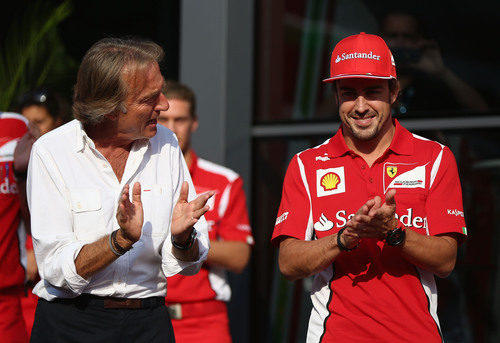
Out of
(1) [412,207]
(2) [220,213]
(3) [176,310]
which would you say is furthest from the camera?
(2) [220,213]

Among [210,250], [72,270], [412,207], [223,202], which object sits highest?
[412,207]

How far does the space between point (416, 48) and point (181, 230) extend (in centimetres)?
324

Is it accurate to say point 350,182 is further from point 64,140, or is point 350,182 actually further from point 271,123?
point 271,123

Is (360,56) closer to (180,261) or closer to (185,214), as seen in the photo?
(185,214)

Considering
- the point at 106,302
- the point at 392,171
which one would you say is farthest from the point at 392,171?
the point at 106,302

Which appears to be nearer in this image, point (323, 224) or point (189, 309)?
point (323, 224)

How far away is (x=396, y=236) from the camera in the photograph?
128 inches

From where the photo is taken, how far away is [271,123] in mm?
6398

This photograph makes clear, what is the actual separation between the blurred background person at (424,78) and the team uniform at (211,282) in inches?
59.7

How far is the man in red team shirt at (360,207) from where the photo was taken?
3400 mm

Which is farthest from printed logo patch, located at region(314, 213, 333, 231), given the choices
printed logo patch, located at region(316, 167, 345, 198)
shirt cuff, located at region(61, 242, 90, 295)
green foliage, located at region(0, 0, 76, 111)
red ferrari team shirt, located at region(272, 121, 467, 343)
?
green foliage, located at region(0, 0, 76, 111)

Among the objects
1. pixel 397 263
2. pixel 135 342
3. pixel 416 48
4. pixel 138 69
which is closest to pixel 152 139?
pixel 138 69

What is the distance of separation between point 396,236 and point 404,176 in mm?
387

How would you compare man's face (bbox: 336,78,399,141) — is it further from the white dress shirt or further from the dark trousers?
the dark trousers
